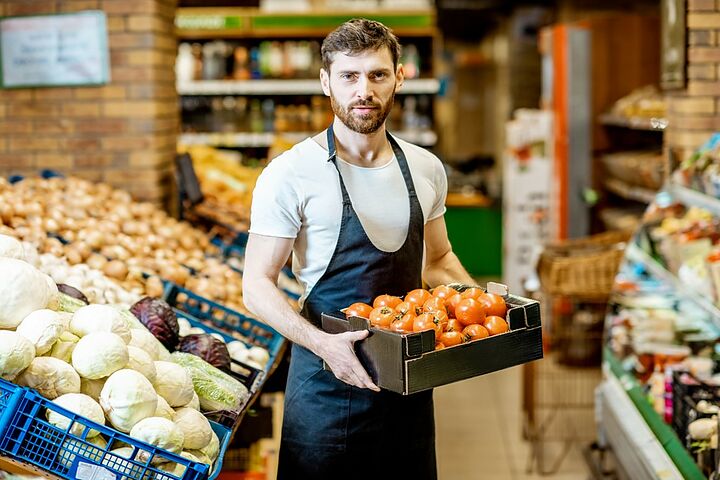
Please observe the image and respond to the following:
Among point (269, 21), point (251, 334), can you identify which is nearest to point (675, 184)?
point (251, 334)

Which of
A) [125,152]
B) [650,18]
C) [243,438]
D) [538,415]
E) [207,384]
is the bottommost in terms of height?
[538,415]

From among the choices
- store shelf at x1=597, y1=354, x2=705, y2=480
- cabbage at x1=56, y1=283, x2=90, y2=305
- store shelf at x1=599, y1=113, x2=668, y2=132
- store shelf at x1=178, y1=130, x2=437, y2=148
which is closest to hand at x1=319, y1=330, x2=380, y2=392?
cabbage at x1=56, y1=283, x2=90, y2=305

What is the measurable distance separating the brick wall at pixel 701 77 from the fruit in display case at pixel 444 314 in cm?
263

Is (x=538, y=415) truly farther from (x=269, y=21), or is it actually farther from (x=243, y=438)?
(x=269, y=21)

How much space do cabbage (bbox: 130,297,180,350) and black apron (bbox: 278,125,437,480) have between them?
46 centimetres

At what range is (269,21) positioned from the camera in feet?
32.5

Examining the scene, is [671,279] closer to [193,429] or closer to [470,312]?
[470,312]

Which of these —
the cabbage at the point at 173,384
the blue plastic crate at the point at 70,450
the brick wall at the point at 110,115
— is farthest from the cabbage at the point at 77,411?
the brick wall at the point at 110,115

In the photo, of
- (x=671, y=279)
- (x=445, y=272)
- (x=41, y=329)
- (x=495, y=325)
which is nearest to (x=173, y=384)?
(x=41, y=329)

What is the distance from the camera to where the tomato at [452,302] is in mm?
2603

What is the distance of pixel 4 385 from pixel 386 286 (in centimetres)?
115

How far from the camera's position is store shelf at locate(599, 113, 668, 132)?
18.1 feet

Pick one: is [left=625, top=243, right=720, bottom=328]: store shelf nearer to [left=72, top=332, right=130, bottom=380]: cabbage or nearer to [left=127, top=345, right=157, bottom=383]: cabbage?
[left=127, top=345, right=157, bottom=383]: cabbage

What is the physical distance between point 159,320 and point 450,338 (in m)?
1.10
